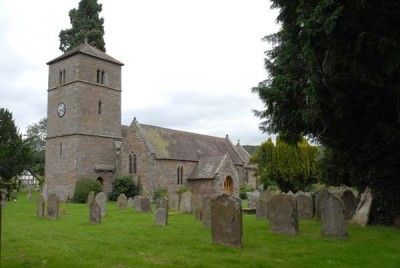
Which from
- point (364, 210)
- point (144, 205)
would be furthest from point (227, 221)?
point (144, 205)

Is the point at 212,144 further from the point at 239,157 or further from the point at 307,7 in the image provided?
the point at 307,7

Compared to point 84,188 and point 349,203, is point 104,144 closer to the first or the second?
point 84,188

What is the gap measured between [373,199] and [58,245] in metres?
10.2

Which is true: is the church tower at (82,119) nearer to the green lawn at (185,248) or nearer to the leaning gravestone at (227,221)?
the green lawn at (185,248)

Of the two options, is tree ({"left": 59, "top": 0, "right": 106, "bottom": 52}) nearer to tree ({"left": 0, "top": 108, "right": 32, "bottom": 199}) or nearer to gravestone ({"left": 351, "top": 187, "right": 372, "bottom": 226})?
tree ({"left": 0, "top": 108, "right": 32, "bottom": 199})

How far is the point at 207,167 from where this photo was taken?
41.3m

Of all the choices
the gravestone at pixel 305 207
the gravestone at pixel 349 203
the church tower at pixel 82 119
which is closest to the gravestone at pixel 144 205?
the gravestone at pixel 305 207

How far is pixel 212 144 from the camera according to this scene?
156 feet

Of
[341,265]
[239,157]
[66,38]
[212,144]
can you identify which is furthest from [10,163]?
[341,265]

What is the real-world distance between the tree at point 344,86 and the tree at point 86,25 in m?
32.2

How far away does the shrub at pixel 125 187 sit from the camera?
3834 centimetres

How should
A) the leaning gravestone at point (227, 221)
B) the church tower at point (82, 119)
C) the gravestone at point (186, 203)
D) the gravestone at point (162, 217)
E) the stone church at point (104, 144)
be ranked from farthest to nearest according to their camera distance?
the church tower at point (82, 119)
the stone church at point (104, 144)
the gravestone at point (186, 203)
the gravestone at point (162, 217)
the leaning gravestone at point (227, 221)

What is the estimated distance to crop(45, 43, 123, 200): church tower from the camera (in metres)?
39.7

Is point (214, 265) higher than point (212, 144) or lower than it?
lower
